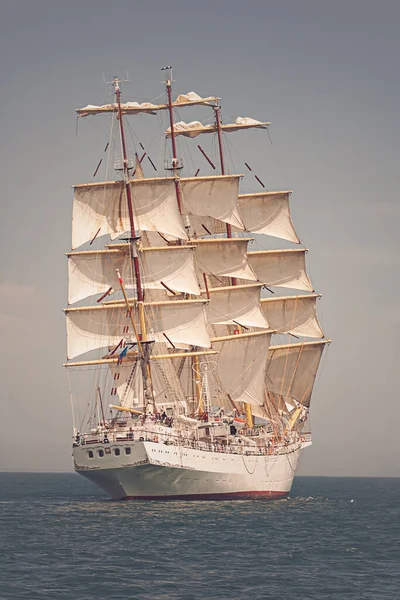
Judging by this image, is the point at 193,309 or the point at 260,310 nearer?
the point at 193,309

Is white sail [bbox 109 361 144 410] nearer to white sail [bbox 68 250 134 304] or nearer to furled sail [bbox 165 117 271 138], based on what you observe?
white sail [bbox 68 250 134 304]

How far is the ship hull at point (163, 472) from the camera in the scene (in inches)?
2518

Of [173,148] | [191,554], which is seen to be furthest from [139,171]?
[191,554]

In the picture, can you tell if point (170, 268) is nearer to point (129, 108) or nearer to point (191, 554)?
point (129, 108)

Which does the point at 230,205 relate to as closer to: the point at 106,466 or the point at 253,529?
the point at 106,466

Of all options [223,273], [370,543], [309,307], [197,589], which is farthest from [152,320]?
[197,589]

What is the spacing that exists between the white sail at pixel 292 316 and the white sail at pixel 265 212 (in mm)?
6254

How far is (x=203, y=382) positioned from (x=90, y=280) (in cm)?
1225

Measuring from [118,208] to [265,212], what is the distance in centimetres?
1953

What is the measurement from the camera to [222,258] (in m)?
85.1

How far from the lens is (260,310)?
84.6 meters

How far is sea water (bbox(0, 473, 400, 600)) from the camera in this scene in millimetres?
36500

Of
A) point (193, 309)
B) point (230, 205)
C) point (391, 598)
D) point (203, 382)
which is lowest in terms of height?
point (391, 598)

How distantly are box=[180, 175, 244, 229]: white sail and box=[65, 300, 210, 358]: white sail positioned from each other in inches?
480
